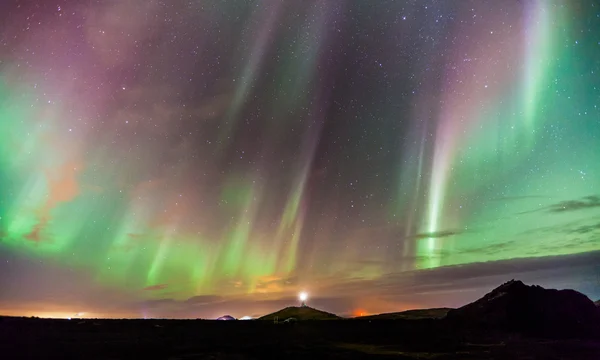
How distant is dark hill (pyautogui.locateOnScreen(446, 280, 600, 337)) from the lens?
155 metres

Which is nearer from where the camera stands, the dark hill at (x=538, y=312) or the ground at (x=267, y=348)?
the ground at (x=267, y=348)

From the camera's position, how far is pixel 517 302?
181500 mm

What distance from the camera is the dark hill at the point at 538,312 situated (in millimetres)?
155250

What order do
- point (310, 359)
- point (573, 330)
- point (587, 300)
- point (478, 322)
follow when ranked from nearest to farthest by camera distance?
point (310, 359), point (573, 330), point (587, 300), point (478, 322)

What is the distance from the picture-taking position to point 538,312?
171625 mm

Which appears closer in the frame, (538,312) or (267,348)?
(267,348)

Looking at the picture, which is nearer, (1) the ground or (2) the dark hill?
(1) the ground

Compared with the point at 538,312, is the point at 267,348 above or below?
above

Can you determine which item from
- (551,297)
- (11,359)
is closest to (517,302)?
(551,297)

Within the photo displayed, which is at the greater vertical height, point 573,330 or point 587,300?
point 587,300

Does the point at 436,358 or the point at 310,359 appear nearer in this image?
the point at 310,359

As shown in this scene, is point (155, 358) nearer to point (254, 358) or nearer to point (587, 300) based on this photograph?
point (254, 358)

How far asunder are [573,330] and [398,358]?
144 meters

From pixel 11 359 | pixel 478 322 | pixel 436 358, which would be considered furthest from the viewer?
pixel 478 322
